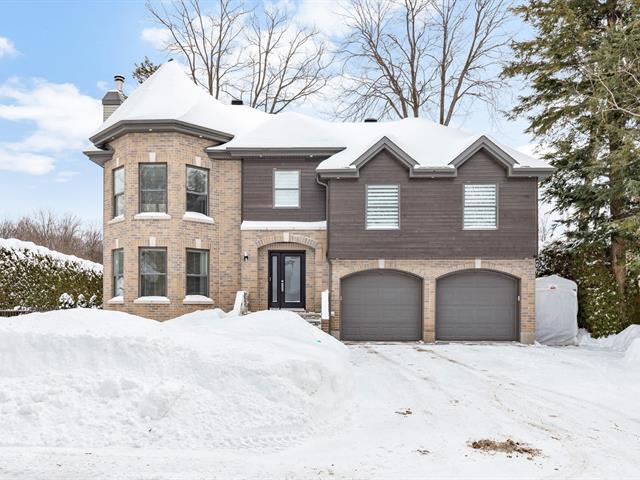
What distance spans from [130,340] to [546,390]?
26.5 feet

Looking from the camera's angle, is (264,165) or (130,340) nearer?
(130,340)

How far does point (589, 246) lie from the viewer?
53.4 feet

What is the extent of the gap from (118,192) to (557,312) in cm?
1707

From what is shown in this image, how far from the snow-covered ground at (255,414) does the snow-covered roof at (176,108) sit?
9.47 m

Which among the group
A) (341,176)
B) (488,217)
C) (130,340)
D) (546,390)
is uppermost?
(341,176)

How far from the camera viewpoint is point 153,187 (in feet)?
52.3

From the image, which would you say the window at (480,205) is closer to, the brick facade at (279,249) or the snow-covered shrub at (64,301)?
the brick facade at (279,249)

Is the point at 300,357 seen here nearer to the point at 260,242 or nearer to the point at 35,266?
the point at 260,242

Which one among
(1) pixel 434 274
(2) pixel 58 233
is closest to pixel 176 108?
(1) pixel 434 274

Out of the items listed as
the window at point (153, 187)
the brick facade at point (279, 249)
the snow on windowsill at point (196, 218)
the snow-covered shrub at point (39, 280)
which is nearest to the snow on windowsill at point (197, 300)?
the brick facade at point (279, 249)

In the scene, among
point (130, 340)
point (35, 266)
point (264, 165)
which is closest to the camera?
point (130, 340)

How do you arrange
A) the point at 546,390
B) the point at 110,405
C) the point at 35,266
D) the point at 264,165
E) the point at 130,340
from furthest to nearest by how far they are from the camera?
the point at 35,266 → the point at 264,165 → the point at 546,390 → the point at 130,340 → the point at 110,405

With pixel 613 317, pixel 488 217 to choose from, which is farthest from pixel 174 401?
pixel 613 317

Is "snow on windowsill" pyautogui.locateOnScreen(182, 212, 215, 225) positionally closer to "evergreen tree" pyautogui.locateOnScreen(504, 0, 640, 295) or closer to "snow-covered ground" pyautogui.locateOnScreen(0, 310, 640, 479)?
"snow-covered ground" pyautogui.locateOnScreen(0, 310, 640, 479)
